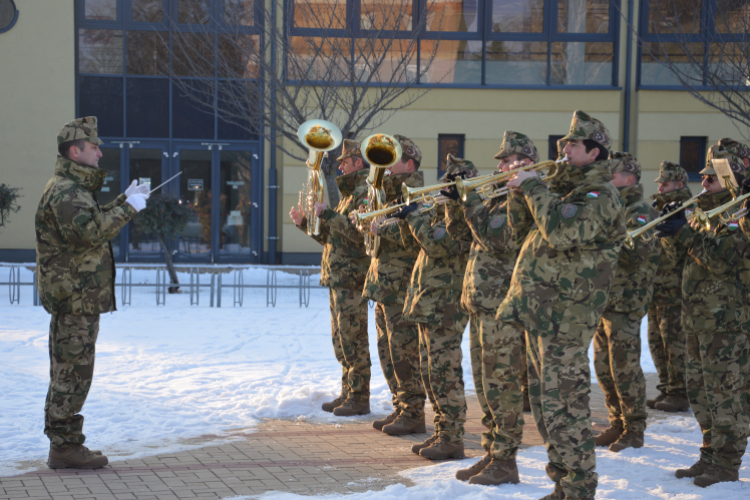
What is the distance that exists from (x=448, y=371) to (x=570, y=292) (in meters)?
1.46

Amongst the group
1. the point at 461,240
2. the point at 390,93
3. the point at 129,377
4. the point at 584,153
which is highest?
the point at 390,93

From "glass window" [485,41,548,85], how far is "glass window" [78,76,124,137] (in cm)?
931

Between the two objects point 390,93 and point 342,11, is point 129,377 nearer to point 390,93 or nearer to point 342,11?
point 390,93

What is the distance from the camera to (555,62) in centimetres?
1881

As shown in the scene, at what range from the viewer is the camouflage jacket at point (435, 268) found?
5.17m

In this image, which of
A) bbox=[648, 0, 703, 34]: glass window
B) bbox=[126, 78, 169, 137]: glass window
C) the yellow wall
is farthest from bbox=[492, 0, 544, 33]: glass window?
the yellow wall

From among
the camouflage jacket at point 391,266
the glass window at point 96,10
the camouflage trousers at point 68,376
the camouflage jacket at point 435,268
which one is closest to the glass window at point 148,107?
the glass window at point 96,10

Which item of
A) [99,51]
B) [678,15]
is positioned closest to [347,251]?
[678,15]

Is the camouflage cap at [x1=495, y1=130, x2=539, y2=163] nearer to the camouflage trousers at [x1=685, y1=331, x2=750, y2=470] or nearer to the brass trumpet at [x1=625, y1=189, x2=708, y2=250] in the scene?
the brass trumpet at [x1=625, y1=189, x2=708, y2=250]

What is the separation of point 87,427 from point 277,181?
44.8ft

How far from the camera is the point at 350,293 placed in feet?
22.0

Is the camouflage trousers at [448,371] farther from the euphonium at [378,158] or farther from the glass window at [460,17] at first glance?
the glass window at [460,17]

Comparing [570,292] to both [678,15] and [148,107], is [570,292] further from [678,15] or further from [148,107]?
[148,107]

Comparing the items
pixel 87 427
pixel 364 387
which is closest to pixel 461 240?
pixel 364 387
